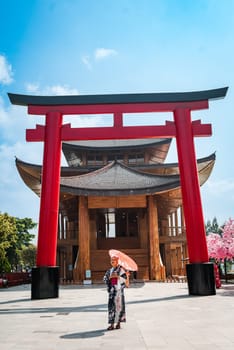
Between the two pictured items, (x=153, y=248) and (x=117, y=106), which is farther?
(x=153, y=248)

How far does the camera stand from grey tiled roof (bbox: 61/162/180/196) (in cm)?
2508

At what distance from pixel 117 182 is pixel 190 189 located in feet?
46.5

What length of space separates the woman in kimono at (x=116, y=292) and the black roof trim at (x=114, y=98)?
855 centimetres

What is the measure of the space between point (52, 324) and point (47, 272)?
534cm

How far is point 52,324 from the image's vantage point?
745cm

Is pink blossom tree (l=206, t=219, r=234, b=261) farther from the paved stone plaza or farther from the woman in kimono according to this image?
the woman in kimono

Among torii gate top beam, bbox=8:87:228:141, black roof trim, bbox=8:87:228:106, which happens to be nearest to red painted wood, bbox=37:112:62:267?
torii gate top beam, bbox=8:87:228:141

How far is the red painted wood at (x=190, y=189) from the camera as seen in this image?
12.9 metres

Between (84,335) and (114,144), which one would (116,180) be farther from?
(84,335)

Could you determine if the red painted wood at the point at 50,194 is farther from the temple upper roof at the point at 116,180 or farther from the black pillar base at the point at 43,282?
the temple upper roof at the point at 116,180

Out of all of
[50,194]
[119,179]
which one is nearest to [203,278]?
[50,194]

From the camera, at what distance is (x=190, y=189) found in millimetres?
13484

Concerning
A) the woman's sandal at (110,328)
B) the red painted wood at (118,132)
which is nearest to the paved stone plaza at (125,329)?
the woman's sandal at (110,328)

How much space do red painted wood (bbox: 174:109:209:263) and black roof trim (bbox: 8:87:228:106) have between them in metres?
0.63
